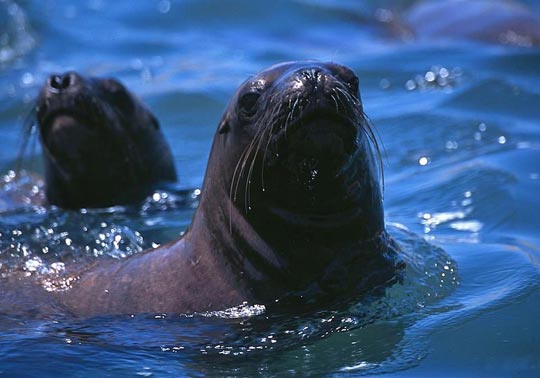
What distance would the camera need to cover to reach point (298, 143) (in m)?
5.06

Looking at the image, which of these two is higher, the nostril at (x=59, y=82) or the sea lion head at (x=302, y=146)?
the nostril at (x=59, y=82)

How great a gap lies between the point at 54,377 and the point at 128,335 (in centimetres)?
55

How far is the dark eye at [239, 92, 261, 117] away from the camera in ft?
17.6

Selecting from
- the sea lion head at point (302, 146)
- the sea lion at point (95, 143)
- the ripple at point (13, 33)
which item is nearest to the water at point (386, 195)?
the ripple at point (13, 33)

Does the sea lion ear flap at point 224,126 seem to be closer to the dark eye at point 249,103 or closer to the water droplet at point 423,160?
the dark eye at point 249,103

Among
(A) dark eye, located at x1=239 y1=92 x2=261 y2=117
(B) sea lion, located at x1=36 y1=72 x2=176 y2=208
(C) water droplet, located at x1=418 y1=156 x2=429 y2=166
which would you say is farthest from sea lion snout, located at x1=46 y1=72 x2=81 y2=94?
(C) water droplet, located at x1=418 y1=156 x2=429 y2=166

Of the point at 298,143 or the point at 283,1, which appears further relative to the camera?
the point at 283,1

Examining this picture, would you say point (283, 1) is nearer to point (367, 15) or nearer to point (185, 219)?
point (367, 15)

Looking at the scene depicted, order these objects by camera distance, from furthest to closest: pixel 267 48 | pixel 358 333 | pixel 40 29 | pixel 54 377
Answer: pixel 40 29 → pixel 267 48 → pixel 358 333 → pixel 54 377

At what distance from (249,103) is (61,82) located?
2.84 m

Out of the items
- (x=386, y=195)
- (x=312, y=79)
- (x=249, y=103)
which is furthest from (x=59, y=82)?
(x=312, y=79)

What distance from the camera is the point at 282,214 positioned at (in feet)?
17.6

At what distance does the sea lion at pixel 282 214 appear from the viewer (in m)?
5.07

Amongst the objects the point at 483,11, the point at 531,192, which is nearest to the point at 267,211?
the point at 531,192
